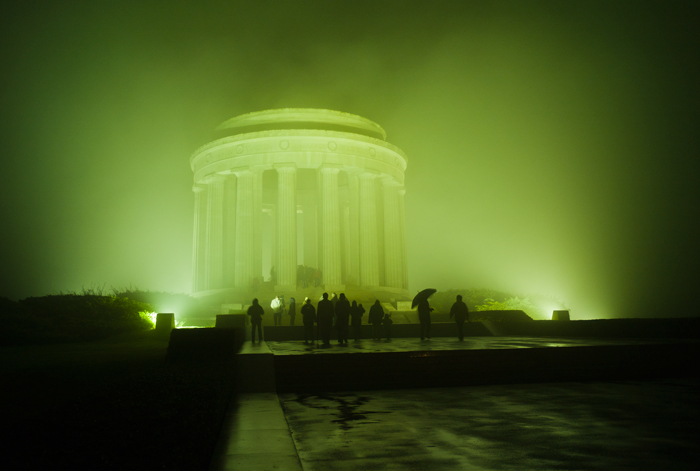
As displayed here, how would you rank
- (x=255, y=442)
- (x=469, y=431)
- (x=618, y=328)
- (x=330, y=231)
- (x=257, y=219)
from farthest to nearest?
(x=257, y=219)
(x=330, y=231)
(x=618, y=328)
(x=469, y=431)
(x=255, y=442)

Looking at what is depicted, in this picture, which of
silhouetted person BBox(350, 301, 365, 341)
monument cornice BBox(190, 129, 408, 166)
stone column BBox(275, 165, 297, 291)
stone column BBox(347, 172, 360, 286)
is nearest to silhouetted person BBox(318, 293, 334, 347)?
silhouetted person BBox(350, 301, 365, 341)

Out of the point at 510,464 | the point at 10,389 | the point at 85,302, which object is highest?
the point at 85,302

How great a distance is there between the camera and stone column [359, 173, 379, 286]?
5381cm

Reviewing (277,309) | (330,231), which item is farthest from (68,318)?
(330,231)

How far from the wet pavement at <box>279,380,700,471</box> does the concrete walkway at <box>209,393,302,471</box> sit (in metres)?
0.30

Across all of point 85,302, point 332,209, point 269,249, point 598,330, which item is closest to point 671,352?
point 598,330

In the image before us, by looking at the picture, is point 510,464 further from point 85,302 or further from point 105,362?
point 85,302

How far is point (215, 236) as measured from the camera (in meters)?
55.0

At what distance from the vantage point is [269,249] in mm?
75562

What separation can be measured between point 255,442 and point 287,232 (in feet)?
144

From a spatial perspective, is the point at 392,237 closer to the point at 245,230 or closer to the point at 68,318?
the point at 245,230

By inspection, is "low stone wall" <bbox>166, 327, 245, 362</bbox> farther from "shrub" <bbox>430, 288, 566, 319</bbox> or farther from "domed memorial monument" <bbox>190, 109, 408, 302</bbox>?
"shrub" <bbox>430, 288, 566, 319</bbox>

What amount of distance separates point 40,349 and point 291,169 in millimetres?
33991

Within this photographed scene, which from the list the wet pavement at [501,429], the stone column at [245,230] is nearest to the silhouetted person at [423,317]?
the wet pavement at [501,429]
